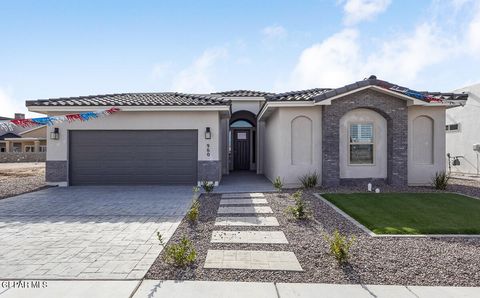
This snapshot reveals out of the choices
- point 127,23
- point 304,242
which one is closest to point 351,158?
point 304,242

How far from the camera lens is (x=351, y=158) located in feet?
37.1

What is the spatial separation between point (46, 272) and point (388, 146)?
37.9 feet

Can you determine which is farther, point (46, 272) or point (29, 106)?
point (29, 106)

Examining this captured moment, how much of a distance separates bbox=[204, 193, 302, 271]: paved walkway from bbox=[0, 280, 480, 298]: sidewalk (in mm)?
548

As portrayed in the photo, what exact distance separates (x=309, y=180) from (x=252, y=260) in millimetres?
6985

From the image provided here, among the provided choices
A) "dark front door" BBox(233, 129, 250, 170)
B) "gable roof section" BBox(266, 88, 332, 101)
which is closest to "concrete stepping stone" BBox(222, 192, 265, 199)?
"gable roof section" BBox(266, 88, 332, 101)

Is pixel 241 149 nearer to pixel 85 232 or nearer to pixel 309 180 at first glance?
pixel 309 180

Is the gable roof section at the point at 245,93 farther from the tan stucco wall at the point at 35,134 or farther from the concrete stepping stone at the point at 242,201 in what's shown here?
the tan stucco wall at the point at 35,134

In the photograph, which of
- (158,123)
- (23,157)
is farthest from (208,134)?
(23,157)

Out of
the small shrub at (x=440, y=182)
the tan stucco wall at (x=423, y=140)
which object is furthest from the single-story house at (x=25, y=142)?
the small shrub at (x=440, y=182)

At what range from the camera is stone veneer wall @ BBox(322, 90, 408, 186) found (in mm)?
10812

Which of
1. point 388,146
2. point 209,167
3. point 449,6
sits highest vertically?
point 449,6

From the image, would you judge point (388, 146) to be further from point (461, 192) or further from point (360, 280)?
point (360, 280)

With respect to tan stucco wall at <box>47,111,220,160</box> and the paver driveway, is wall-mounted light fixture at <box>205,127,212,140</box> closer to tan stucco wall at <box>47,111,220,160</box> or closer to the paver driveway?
tan stucco wall at <box>47,111,220,160</box>
